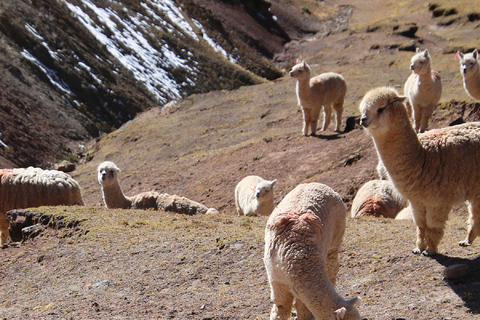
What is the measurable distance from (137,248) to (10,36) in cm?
2582

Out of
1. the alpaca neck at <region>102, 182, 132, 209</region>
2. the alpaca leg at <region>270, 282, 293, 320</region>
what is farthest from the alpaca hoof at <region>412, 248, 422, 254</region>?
the alpaca neck at <region>102, 182, 132, 209</region>

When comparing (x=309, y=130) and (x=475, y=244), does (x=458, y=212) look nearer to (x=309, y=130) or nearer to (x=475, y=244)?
(x=475, y=244)

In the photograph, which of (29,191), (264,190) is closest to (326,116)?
(264,190)

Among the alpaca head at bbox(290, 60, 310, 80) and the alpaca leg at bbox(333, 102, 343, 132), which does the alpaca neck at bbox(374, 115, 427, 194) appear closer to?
the alpaca head at bbox(290, 60, 310, 80)

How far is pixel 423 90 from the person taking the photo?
13.7 metres

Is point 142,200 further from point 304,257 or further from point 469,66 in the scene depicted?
point 469,66

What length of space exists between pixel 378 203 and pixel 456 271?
530cm

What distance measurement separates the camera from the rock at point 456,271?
5.75 meters

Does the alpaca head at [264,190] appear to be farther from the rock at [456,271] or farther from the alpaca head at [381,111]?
the rock at [456,271]

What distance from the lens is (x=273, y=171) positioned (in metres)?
16.8

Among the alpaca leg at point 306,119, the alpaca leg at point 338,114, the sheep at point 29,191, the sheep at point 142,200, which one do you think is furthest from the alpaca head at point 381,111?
the alpaca leg at point 338,114

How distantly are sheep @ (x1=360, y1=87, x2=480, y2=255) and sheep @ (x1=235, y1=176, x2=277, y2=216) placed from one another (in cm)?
576

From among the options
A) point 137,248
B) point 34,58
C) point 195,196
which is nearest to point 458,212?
point 137,248

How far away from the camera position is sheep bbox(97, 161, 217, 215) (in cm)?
1290
